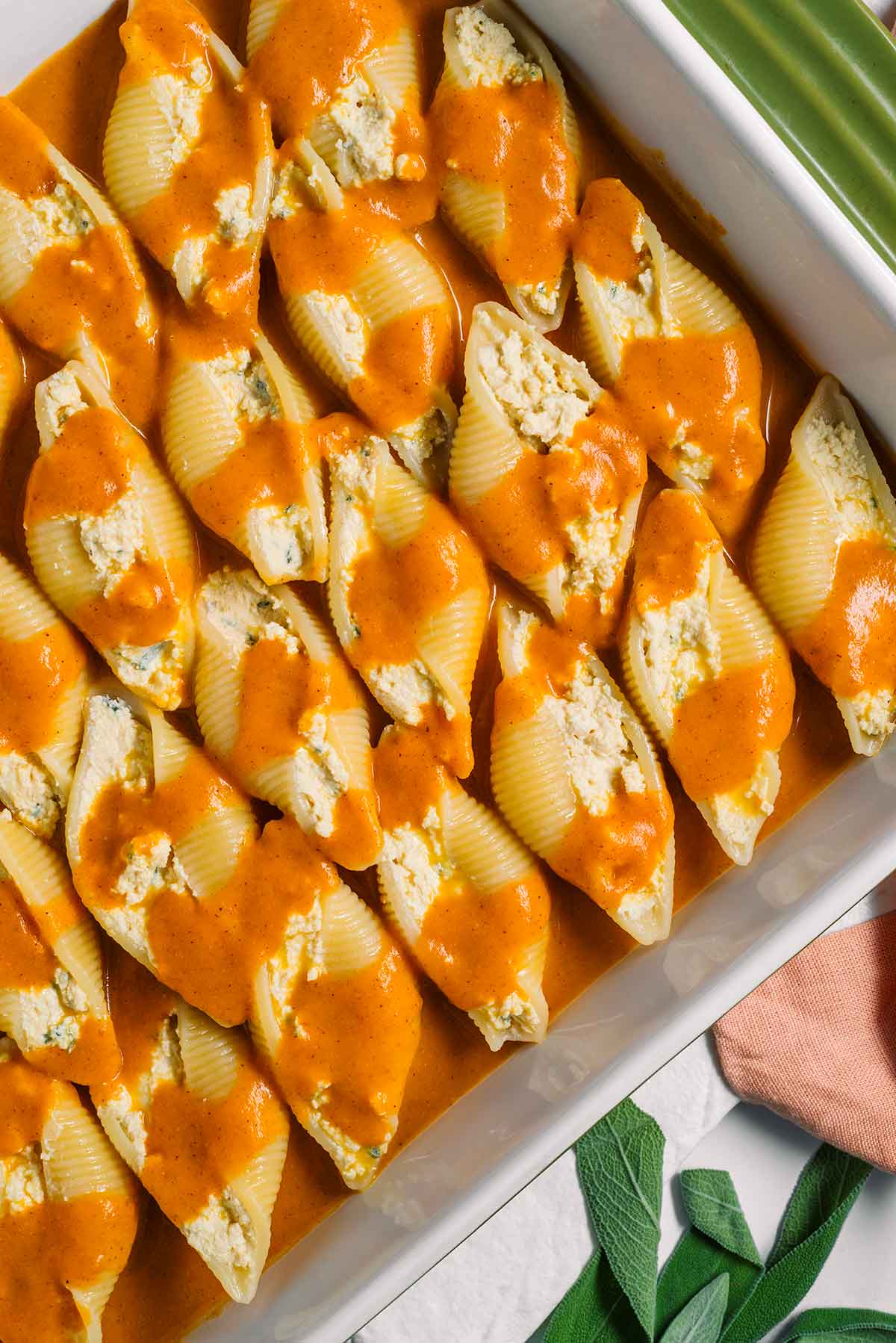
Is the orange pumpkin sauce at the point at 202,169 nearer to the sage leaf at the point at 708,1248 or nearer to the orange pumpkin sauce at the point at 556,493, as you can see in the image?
the orange pumpkin sauce at the point at 556,493

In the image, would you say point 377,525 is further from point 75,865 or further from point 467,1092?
point 467,1092

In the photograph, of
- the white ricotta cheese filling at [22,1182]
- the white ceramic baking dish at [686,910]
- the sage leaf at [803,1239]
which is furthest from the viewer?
the sage leaf at [803,1239]

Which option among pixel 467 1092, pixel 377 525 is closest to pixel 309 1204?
pixel 467 1092

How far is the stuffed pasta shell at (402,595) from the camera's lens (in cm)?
231

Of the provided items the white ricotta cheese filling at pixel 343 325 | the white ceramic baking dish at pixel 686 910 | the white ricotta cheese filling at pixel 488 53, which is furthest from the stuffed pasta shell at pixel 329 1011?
the white ricotta cheese filling at pixel 488 53

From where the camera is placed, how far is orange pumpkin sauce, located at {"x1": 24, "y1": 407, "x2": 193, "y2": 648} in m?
2.31

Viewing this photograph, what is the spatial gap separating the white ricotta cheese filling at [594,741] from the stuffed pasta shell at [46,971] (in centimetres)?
101

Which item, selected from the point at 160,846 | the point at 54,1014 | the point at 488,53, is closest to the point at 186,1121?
the point at 54,1014

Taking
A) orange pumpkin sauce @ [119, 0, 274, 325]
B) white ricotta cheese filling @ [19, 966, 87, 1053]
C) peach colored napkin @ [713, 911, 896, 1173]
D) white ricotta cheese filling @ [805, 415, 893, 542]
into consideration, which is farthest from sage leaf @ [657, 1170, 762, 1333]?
orange pumpkin sauce @ [119, 0, 274, 325]

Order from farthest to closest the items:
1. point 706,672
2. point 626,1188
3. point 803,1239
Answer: point 803,1239
point 626,1188
point 706,672

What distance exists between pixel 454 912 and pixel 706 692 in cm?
65

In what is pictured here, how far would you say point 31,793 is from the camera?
94.6 inches

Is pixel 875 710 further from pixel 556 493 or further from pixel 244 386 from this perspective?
pixel 244 386

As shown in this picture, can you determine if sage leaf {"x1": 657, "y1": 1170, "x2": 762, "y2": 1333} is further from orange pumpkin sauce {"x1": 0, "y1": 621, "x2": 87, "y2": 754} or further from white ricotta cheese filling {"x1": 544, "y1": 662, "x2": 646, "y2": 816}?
orange pumpkin sauce {"x1": 0, "y1": 621, "x2": 87, "y2": 754}
